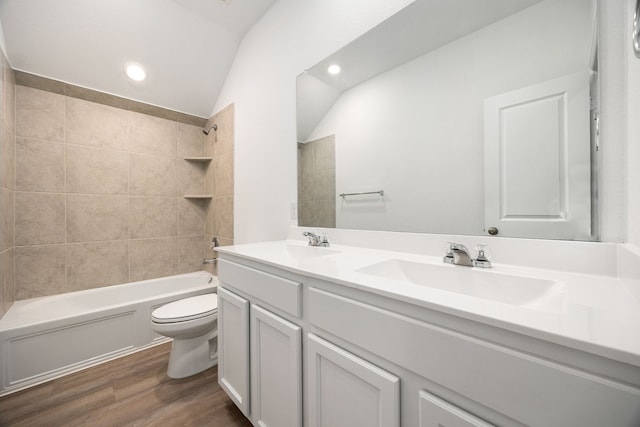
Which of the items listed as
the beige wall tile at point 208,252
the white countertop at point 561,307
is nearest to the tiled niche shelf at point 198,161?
the beige wall tile at point 208,252

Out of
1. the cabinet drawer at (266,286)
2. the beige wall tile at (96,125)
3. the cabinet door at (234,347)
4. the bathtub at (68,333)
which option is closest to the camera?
the cabinet drawer at (266,286)

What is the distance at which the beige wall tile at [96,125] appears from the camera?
7.01 ft

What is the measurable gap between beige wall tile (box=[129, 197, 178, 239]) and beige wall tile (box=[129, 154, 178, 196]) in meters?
0.08

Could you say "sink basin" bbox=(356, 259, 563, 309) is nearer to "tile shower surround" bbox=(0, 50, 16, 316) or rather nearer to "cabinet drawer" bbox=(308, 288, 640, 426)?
"cabinet drawer" bbox=(308, 288, 640, 426)

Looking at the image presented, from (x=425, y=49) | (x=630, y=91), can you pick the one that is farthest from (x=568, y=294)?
(x=425, y=49)

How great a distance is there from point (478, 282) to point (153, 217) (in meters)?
2.86

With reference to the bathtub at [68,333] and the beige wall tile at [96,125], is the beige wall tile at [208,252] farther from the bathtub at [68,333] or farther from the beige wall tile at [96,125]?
the beige wall tile at [96,125]

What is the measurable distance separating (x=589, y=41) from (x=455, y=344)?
101 centimetres

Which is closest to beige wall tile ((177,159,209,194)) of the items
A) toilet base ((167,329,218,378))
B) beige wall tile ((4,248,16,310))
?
beige wall tile ((4,248,16,310))

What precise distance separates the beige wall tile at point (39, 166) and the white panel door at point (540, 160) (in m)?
3.06

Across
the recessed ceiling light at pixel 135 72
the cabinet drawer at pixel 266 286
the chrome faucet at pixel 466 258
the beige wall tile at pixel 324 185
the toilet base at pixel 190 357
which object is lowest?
the toilet base at pixel 190 357

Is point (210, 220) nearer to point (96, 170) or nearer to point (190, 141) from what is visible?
point (190, 141)

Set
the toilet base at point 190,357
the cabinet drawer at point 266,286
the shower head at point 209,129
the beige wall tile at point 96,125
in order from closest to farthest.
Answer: the cabinet drawer at point 266,286 → the toilet base at point 190,357 → the beige wall tile at point 96,125 → the shower head at point 209,129

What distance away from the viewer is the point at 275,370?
98 cm
